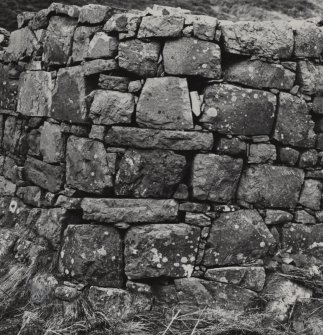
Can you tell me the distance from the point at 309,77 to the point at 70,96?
7.88 ft

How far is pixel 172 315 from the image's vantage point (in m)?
4.13

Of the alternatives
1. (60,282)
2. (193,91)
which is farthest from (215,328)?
(193,91)

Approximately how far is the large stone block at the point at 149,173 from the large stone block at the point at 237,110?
48 cm

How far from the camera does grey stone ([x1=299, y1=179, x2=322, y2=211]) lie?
4.68 m

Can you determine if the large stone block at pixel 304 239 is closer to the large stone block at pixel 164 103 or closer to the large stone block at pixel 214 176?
the large stone block at pixel 214 176

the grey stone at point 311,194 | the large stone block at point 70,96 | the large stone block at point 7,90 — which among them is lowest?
the grey stone at point 311,194

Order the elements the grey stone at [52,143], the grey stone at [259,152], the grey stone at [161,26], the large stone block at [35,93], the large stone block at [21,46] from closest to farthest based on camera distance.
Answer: the grey stone at [161,26] → the grey stone at [259,152] → the grey stone at [52,143] → the large stone block at [35,93] → the large stone block at [21,46]

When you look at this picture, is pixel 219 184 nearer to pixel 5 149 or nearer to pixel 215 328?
pixel 215 328

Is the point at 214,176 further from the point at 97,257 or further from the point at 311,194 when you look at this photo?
the point at 97,257

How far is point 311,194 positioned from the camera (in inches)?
184

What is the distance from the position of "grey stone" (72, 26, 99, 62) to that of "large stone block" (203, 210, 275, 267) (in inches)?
84.1

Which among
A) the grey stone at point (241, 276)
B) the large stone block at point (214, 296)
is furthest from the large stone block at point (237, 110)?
the large stone block at point (214, 296)

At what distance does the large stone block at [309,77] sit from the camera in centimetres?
452

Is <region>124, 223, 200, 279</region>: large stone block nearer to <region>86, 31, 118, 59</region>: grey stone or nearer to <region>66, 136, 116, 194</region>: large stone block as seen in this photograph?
<region>66, 136, 116, 194</region>: large stone block
